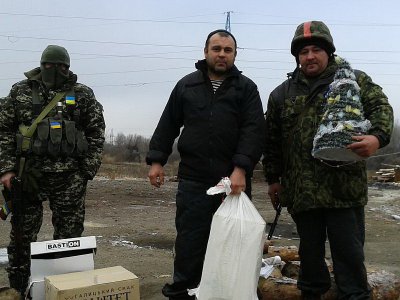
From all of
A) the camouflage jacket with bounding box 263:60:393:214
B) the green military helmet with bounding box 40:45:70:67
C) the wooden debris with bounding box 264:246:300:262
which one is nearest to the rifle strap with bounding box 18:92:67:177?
the green military helmet with bounding box 40:45:70:67

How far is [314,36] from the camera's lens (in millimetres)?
3262

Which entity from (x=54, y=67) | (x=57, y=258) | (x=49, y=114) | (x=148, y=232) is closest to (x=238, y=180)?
(x=57, y=258)

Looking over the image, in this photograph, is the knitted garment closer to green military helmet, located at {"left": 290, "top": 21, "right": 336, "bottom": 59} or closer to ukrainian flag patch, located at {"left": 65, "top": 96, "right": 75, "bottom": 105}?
green military helmet, located at {"left": 290, "top": 21, "right": 336, "bottom": 59}

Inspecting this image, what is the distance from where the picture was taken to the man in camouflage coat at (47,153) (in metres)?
3.87

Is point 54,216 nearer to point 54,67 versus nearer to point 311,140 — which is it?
point 54,67

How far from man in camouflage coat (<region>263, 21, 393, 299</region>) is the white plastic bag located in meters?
0.41

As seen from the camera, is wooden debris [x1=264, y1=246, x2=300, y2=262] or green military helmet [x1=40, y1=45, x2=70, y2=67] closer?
green military helmet [x1=40, y1=45, x2=70, y2=67]

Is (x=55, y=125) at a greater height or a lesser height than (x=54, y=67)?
lesser

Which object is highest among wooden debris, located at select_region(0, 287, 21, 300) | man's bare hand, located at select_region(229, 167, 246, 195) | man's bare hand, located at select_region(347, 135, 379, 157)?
man's bare hand, located at select_region(347, 135, 379, 157)

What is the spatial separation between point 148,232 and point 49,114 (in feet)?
14.2

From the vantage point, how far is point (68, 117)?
4004 millimetres

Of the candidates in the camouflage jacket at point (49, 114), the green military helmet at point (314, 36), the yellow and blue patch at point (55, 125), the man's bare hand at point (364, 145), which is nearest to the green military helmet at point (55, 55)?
the camouflage jacket at point (49, 114)

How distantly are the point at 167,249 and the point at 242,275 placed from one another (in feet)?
12.4

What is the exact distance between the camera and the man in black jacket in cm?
338
